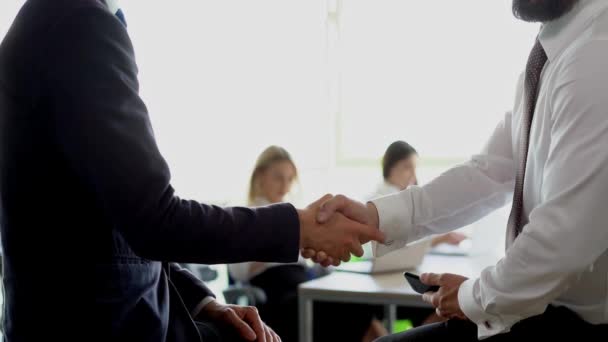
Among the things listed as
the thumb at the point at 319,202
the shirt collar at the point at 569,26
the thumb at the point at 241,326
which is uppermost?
the shirt collar at the point at 569,26

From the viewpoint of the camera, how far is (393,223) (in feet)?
5.52

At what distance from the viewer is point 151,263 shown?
4.04ft

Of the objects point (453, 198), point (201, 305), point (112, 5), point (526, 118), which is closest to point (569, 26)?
point (526, 118)

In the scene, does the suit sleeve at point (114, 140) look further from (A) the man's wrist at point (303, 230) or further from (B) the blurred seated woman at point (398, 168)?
(B) the blurred seated woman at point (398, 168)

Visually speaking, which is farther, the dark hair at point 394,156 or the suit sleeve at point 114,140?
the dark hair at point 394,156

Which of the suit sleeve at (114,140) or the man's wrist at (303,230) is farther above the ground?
the suit sleeve at (114,140)

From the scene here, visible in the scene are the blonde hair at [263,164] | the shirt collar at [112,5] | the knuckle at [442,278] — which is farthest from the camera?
the blonde hair at [263,164]

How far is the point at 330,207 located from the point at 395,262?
1.18 m

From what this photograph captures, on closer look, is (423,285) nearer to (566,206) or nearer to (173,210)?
(566,206)

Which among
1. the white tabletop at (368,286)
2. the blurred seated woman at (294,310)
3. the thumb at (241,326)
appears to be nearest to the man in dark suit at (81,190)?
the thumb at (241,326)

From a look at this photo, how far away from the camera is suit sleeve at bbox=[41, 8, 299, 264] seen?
3.50ft

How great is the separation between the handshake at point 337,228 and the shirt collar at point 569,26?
572mm

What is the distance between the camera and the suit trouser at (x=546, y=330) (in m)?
1.25

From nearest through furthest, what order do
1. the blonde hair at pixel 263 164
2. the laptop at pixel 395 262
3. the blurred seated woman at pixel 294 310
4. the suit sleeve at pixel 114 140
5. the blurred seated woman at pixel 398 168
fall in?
the suit sleeve at pixel 114 140
the laptop at pixel 395 262
the blurred seated woman at pixel 294 310
the blonde hair at pixel 263 164
the blurred seated woman at pixel 398 168
